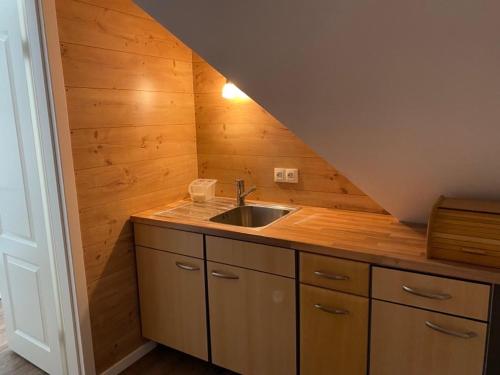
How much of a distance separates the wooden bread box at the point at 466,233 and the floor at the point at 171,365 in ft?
4.57

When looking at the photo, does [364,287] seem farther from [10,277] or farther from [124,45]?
[10,277]

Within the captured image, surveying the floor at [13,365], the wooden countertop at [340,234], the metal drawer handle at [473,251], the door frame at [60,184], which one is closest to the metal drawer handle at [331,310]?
the wooden countertop at [340,234]

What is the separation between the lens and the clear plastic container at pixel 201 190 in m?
2.49

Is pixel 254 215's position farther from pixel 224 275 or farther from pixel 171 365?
pixel 171 365

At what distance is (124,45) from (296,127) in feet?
3.67

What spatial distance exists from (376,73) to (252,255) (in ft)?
3.32

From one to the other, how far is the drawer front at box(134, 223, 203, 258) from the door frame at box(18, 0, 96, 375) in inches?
13.7

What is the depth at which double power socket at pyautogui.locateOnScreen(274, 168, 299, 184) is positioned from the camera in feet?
7.70

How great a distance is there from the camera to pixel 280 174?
239cm

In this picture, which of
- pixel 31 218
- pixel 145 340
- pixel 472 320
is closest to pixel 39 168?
pixel 31 218

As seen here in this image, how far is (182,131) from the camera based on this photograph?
2.53 meters

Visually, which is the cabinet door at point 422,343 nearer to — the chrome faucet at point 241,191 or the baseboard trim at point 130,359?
the chrome faucet at point 241,191

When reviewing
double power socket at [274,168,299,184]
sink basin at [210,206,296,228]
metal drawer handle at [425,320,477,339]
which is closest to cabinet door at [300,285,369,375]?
metal drawer handle at [425,320,477,339]

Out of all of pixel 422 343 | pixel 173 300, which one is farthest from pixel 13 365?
pixel 422 343
